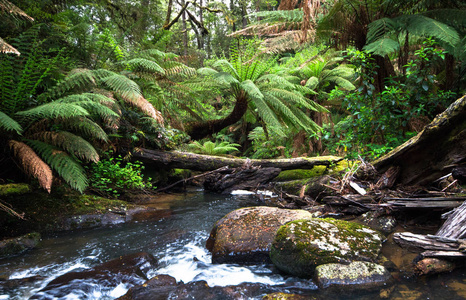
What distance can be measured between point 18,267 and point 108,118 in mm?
2256

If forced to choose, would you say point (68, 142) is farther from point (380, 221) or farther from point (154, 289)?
point (380, 221)

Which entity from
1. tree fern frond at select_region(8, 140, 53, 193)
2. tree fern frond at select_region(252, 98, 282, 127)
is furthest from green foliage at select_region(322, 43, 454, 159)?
tree fern frond at select_region(8, 140, 53, 193)

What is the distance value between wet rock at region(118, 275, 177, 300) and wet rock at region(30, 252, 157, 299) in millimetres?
164

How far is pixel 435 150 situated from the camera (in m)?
2.97

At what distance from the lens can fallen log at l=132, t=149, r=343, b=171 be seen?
535cm

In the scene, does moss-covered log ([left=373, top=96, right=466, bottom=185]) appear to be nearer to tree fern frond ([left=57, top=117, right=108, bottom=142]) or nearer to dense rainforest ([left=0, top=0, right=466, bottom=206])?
dense rainforest ([left=0, top=0, right=466, bottom=206])

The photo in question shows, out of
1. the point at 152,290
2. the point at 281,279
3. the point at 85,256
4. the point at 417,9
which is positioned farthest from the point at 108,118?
the point at 417,9

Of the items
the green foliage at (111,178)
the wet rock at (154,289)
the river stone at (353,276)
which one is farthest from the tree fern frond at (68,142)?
the river stone at (353,276)

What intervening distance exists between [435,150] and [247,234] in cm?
236

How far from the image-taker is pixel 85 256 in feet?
8.64

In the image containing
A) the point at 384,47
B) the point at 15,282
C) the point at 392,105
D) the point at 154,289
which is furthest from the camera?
the point at 392,105

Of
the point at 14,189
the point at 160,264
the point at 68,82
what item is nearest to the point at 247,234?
the point at 160,264

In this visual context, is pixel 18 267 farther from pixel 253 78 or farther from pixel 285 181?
pixel 253 78

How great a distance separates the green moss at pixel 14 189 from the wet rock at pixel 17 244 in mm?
621
